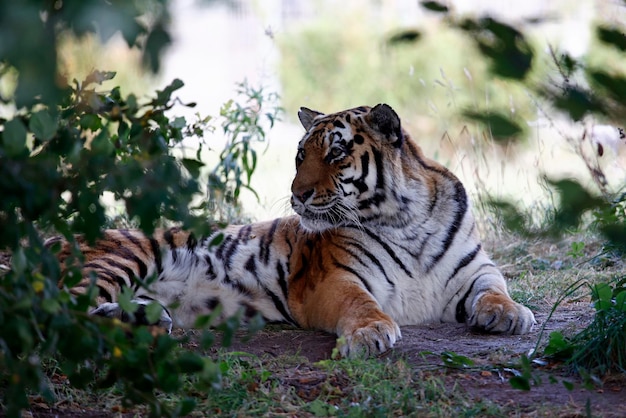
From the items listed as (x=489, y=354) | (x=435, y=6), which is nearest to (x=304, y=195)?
(x=489, y=354)

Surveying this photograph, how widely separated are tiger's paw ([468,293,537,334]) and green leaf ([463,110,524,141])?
256 cm

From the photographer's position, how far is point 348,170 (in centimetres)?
426

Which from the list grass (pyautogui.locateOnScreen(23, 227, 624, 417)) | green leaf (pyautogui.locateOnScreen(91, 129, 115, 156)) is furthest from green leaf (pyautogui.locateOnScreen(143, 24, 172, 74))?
grass (pyautogui.locateOnScreen(23, 227, 624, 417))

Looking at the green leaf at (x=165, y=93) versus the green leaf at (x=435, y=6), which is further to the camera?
the green leaf at (x=165, y=93)

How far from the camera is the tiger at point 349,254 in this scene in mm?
4215

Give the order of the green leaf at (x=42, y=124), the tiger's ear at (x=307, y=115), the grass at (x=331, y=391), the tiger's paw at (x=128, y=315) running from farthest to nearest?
the tiger's ear at (x=307, y=115) < the tiger's paw at (x=128, y=315) < the grass at (x=331, y=391) < the green leaf at (x=42, y=124)

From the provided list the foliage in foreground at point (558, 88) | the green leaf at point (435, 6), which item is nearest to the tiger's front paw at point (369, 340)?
the foliage in foreground at point (558, 88)

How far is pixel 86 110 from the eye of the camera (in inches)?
93.2

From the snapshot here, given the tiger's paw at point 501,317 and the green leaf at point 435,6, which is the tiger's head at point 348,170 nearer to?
the tiger's paw at point 501,317

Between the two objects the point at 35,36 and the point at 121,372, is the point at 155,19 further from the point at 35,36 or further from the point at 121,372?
the point at 121,372

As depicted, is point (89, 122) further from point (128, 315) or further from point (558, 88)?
point (128, 315)

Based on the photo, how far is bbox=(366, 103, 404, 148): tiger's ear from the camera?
14.1 feet

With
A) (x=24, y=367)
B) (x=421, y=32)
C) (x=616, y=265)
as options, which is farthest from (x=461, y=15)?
(x=616, y=265)

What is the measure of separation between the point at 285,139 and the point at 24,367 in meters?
11.3
